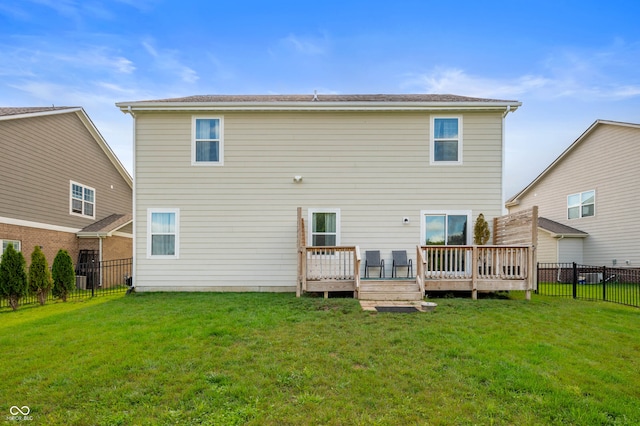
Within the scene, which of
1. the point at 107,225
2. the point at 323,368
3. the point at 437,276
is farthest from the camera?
the point at 107,225

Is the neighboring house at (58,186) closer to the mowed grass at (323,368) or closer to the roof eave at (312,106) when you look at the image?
the roof eave at (312,106)

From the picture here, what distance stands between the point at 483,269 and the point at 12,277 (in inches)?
469

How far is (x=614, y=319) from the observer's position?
6.29m

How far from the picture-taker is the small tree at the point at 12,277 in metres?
7.97

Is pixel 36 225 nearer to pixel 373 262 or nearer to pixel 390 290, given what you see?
pixel 373 262

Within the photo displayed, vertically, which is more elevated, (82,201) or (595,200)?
(595,200)

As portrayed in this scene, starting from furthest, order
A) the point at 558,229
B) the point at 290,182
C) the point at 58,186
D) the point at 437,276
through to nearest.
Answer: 1. the point at 558,229
2. the point at 58,186
3. the point at 290,182
4. the point at 437,276

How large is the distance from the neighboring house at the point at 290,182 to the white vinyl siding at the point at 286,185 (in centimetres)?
3

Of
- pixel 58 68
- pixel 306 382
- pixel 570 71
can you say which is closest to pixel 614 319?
pixel 306 382

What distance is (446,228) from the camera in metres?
9.48

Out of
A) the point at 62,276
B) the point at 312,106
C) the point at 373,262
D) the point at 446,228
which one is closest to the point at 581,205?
the point at 446,228

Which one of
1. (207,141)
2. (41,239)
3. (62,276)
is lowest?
(62,276)

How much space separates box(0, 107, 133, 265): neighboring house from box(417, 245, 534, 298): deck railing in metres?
13.5

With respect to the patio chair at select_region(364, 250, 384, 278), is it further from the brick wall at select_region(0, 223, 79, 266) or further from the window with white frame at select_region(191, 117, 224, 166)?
the brick wall at select_region(0, 223, 79, 266)
